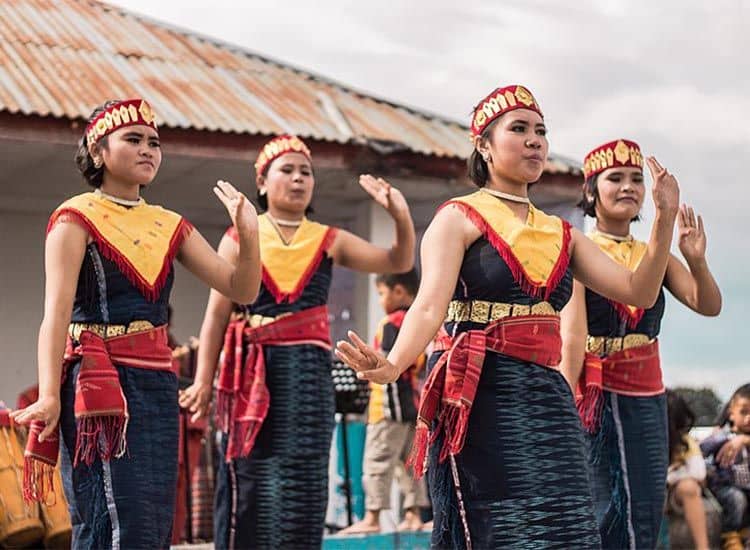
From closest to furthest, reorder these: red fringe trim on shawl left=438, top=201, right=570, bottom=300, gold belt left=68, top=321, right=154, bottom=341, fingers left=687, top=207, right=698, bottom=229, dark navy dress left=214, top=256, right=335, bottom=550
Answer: red fringe trim on shawl left=438, top=201, right=570, bottom=300 < gold belt left=68, top=321, right=154, bottom=341 < fingers left=687, top=207, right=698, bottom=229 < dark navy dress left=214, top=256, right=335, bottom=550

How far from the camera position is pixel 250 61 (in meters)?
10.4

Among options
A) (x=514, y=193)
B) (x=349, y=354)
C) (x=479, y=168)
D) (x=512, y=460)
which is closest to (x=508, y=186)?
(x=514, y=193)

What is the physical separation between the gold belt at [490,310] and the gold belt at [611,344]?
1335mm

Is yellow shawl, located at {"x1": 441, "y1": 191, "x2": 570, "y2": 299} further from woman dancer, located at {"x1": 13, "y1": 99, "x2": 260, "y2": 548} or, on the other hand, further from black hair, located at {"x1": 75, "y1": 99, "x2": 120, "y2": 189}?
black hair, located at {"x1": 75, "y1": 99, "x2": 120, "y2": 189}

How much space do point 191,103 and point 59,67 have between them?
0.90 m

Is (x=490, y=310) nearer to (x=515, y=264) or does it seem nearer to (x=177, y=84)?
(x=515, y=264)

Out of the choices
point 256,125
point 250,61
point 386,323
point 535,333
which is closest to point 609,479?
point 535,333

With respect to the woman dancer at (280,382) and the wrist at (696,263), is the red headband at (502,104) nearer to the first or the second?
the wrist at (696,263)

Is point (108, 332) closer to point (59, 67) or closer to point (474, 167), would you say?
point (474, 167)

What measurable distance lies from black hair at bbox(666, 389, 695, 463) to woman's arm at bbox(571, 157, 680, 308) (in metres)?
3.52

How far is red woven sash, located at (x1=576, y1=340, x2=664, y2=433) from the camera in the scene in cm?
521

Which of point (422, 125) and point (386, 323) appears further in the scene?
point (422, 125)

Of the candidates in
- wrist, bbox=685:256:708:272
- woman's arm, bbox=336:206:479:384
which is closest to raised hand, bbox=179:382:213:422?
woman's arm, bbox=336:206:479:384

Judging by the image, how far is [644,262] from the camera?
4.04 m
